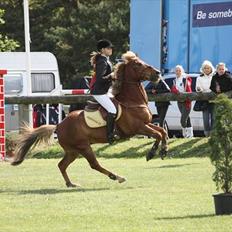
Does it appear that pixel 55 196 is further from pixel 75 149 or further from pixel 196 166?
pixel 196 166

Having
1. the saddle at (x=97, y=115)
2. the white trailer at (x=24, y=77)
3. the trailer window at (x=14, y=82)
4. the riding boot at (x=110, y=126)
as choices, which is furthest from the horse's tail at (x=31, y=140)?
the trailer window at (x=14, y=82)

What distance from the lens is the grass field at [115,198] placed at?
10.3 metres

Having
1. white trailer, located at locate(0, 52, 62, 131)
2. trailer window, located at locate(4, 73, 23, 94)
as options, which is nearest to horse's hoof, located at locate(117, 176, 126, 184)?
white trailer, located at locate(0, 52, 62, 131)

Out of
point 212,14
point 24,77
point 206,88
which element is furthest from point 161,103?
point 24,77

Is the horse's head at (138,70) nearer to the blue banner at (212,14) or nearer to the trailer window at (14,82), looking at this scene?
the blue banner at (212,14)

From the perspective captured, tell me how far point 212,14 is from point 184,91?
3036 mm

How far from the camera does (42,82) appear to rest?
32.0m

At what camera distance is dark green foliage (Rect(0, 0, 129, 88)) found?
2251 inches

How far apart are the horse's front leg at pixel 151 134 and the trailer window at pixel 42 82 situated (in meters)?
16.6

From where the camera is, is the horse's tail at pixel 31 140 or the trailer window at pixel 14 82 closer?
the horse's tail at pixel 31 140

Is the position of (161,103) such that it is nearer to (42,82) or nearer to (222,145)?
(42,82)

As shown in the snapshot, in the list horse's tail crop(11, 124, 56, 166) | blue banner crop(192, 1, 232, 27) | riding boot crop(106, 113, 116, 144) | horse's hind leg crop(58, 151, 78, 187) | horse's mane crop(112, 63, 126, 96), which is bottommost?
horse's hind leg crop(58, 151, 78, 187)

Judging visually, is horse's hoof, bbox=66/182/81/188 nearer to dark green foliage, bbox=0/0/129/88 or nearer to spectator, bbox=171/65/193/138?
spectator, bbox=171/65/193/138

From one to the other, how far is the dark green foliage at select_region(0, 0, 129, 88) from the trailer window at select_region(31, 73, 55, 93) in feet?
78.9
